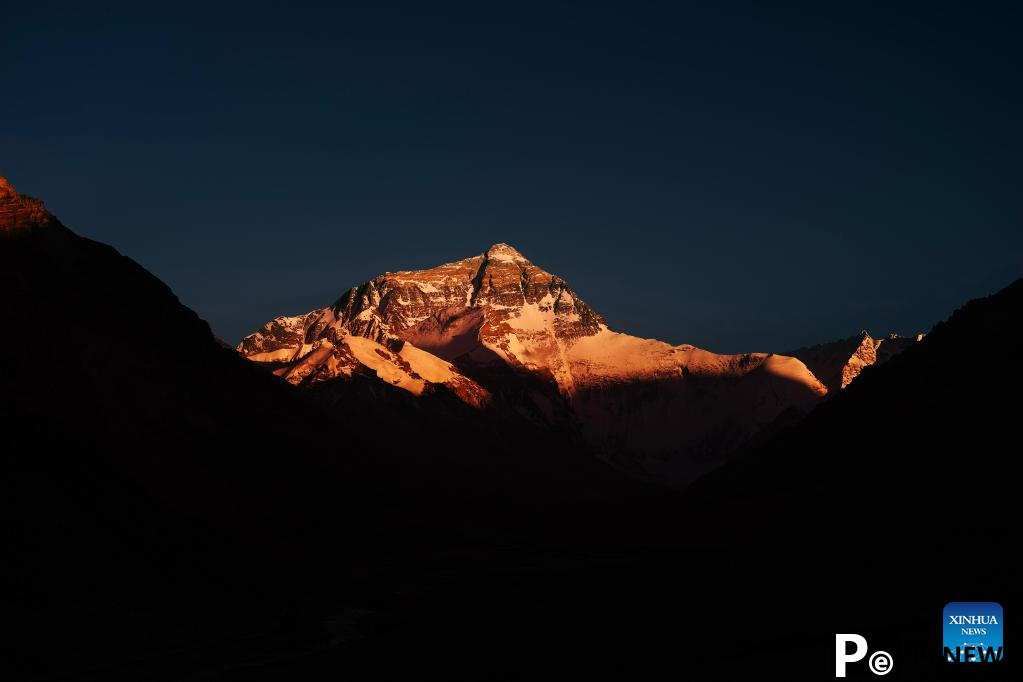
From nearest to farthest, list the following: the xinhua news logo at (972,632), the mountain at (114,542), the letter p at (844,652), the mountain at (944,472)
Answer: the xinhua news logo at (972,632) → the letter p at (844,652) → the mountain at (114,542) → the mountain at (944,472)

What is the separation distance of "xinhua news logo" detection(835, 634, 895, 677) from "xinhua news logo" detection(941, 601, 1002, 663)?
4.27 metres

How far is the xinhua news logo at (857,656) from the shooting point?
8794 centimetres

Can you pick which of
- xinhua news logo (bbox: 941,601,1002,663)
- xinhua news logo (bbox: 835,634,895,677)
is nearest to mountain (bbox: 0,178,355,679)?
xinhua news logo (bbox: 835,634,895,677)

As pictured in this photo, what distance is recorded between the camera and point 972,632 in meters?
93.3

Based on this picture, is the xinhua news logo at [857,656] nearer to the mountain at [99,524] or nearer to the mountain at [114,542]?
the mountain at [114,542]

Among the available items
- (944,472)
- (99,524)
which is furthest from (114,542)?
(944,472)

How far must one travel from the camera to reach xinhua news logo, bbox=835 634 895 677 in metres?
87.9

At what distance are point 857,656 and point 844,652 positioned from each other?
279 centimetres

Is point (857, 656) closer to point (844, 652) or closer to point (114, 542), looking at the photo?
point (844, 652)

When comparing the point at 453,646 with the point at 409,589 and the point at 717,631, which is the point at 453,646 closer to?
the point at 717,631

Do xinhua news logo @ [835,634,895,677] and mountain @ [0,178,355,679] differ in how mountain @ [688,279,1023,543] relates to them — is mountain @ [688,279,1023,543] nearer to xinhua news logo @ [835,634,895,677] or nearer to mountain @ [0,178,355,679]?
xinhua news logo @ [835,634,895,677]

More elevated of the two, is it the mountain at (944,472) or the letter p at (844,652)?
the mountain at (944,472)

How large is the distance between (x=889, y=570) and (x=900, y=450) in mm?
54945

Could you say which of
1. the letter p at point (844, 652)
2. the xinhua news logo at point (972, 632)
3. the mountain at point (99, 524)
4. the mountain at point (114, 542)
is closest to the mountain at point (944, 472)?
the xinhua news logo at point (972, 632)
